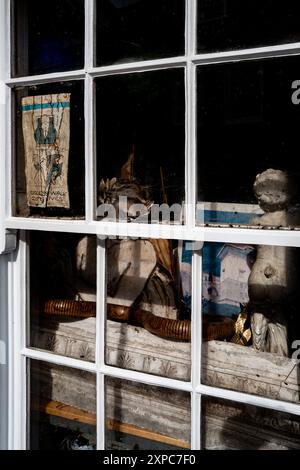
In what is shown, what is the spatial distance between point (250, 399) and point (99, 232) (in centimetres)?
62

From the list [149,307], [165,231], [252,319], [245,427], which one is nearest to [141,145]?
[165,231]

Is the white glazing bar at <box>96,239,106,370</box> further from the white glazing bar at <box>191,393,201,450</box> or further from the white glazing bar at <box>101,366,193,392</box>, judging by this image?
the white glazing bar at <box>191,393,201,450</box>

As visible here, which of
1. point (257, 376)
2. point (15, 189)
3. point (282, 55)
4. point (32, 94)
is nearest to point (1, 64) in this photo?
point (32, 94)

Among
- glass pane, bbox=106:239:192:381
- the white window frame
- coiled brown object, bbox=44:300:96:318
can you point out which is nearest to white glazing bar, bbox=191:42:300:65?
the white window frame

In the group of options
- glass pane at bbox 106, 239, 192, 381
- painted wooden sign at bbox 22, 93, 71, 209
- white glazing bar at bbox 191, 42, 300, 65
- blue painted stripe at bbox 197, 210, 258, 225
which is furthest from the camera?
painted wooden sign at bbox 22, 93, 71, 209

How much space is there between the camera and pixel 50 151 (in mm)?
1534

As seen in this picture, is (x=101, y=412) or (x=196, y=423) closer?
(x=196, y=423)

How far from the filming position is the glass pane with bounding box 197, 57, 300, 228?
124 cm

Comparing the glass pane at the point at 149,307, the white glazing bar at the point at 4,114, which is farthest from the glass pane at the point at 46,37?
the glass pane at the point at 149,307

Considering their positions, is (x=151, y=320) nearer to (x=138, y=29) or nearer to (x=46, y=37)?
(x=138, y=29)

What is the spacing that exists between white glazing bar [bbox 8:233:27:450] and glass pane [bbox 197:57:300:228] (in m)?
0.65

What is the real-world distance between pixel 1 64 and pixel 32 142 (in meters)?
0.26

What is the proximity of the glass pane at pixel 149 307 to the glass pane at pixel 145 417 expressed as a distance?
66mm

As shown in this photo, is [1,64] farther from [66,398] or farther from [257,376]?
[257,376]
